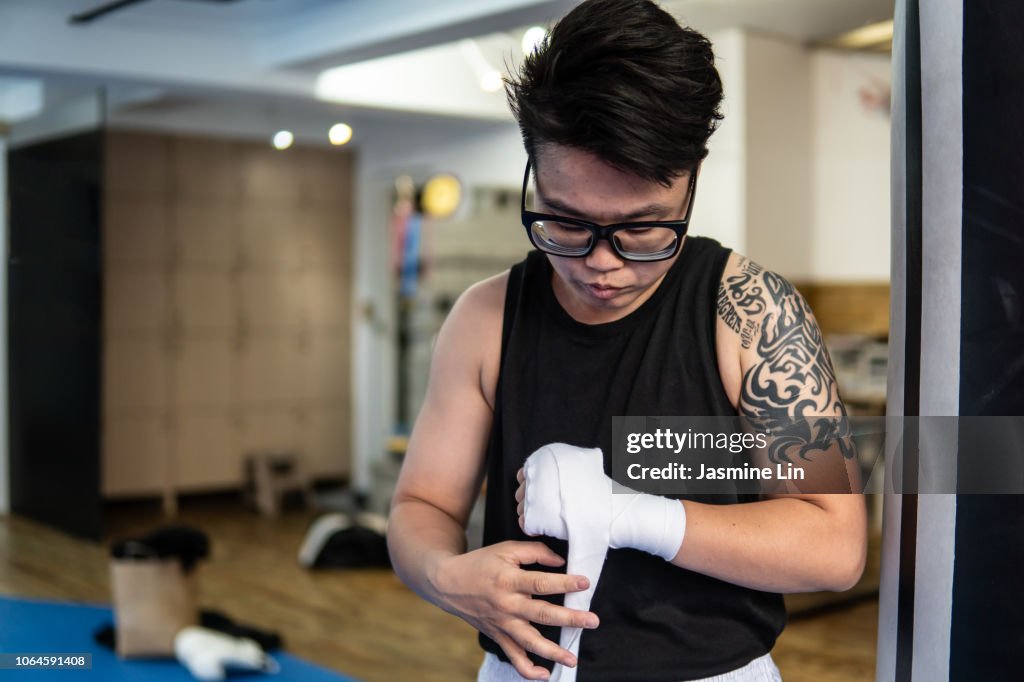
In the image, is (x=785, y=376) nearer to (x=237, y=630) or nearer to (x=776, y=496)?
(x=776, y=496)

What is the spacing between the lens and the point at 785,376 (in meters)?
1.03

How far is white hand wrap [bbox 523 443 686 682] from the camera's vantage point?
97 cm

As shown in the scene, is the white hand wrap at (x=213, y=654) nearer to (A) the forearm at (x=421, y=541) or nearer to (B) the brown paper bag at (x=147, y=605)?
(B) the brown paper bag at (x=147, y=605)

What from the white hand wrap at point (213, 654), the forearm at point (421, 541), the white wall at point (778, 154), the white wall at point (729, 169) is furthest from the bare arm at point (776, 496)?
the white wall at point (778, 154)

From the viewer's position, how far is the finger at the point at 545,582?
979 mm

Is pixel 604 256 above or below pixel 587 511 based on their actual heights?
above

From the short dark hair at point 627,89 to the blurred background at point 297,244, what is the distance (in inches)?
28.2

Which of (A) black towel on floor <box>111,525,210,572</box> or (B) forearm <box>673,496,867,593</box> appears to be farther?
(A) black towel on floor <box>111,525,210,572</box>

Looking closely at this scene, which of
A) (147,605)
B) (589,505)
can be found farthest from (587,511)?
(147,605)

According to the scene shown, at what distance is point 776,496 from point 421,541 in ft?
1.14

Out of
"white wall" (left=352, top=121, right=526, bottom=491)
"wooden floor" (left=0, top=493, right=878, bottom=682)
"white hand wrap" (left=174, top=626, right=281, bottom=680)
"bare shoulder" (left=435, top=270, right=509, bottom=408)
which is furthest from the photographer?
"white wall" (left=352, top=121, right=526, bottom=491)

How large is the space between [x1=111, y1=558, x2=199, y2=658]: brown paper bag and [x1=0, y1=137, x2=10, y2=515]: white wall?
709 mm

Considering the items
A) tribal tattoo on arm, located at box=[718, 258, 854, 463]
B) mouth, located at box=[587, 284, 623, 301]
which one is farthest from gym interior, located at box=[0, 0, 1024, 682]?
mouth, located at box=[587, 284, 623, 301]
